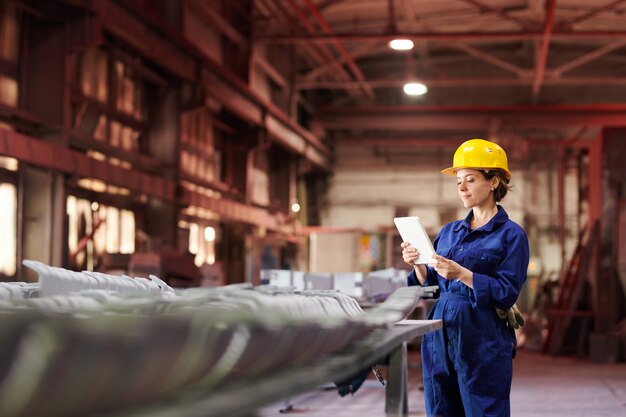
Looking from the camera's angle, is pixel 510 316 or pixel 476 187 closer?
pixel 510 316

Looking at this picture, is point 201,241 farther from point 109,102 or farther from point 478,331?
point 478,331

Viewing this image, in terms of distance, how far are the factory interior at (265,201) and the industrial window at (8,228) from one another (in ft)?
0.08

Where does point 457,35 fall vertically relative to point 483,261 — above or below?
above

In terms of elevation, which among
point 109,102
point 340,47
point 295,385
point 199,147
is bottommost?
point 295,385

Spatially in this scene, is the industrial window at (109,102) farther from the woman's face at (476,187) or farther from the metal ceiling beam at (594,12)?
the woman's face at (476,187)

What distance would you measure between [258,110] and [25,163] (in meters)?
8.32

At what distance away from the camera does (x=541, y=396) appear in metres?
9.12

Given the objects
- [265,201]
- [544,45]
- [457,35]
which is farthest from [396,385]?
[265,201]

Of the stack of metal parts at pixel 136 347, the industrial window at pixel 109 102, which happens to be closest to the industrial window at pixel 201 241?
the industrial window at pixel 109 102

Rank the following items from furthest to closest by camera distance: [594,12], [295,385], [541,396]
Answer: [594,12] < [541,396] < [295,385]

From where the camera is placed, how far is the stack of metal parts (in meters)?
1.12

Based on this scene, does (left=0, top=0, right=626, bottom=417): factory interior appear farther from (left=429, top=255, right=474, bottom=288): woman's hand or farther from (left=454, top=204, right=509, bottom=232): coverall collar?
(left=454, top=204, right=509, bottom=232): coverall collar

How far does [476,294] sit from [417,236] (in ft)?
1.08

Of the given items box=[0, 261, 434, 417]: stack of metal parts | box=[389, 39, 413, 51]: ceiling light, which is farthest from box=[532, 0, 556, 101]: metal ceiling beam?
box=[0, 261, 434, 417]: stack of metal parts
